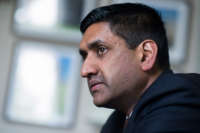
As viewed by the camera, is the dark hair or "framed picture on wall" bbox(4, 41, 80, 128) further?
"framed picture on wall" bbox(4, 41, 80, 128)

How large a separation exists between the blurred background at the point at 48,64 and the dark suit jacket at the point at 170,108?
705 millimetres

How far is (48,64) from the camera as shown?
4.70ft

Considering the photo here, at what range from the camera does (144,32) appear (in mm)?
839

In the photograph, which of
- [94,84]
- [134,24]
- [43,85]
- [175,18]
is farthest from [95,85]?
[175,18]

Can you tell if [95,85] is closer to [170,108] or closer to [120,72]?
[120,72]

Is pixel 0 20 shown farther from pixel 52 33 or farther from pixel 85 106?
pixel 85 106

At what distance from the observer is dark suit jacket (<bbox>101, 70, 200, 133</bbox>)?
0.59m

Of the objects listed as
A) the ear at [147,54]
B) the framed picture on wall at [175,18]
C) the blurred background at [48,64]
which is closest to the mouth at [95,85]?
the ear at [147,54]

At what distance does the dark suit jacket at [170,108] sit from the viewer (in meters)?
0.59

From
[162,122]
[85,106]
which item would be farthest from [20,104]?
[162,122]

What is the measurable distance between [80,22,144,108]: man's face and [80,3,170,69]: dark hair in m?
0.02

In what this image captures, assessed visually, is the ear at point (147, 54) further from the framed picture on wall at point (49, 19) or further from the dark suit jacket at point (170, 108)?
A: the framed picture on wall at point (49, 19)

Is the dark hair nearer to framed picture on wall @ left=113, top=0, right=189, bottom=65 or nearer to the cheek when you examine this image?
the cheek

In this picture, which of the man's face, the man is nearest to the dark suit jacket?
the man
